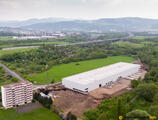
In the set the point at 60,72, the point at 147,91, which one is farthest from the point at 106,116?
the point at 60,72

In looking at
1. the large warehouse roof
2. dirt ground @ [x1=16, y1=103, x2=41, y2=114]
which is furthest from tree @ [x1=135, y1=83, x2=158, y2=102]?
dirt ground @ [x1=16, y1=103, x2=41, y2=114]

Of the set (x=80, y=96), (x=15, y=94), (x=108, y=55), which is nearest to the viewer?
(x=15, y=94)

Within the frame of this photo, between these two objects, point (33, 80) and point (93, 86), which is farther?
point (33, 80)

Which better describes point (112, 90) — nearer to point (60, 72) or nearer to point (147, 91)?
point (147, 91)

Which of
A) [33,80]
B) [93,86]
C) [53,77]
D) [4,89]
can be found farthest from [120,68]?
[4,89]

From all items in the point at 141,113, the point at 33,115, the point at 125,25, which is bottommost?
the point at 33,115

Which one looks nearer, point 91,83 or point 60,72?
point 91,83

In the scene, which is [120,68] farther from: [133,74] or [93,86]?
[93,86]
